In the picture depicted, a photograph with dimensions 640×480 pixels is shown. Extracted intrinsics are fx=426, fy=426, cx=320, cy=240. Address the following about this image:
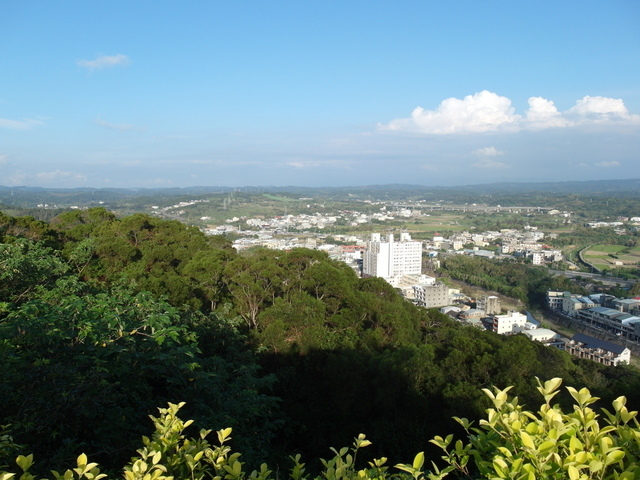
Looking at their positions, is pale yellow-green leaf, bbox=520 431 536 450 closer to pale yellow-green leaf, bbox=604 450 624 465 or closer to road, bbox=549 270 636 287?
pale yellow-green leaf, bbox=604 450 624 465

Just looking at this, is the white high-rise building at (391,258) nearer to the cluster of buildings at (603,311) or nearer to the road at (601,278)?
the cluster of buildings at (603,311)

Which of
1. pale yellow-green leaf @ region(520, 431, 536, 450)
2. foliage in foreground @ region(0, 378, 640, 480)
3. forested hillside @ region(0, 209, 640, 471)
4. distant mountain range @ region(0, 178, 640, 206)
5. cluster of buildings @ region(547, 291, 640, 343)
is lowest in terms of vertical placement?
cluster of buildings @ region(547, 291, 640, 343)

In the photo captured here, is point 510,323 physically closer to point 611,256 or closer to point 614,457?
point 614,457

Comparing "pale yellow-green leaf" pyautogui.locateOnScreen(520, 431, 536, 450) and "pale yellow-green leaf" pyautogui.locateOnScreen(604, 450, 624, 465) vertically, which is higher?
"pale yellow-green leaf" pyautogui.locateOnScreen(520, 431, 536, 450)

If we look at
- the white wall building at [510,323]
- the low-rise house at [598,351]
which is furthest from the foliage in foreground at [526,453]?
the white wall building at [510,323]

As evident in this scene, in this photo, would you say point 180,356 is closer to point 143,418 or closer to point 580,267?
point 143,418

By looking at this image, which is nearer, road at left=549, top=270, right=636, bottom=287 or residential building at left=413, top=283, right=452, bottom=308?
residential building at left=413, top=283, right=452, bottom=308

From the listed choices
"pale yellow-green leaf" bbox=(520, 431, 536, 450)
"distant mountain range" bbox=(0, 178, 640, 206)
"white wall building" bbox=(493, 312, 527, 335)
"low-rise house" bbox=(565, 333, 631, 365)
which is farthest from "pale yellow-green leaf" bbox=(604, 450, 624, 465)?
"distant mountain range" bbox=(0, 178, 640, 206)
